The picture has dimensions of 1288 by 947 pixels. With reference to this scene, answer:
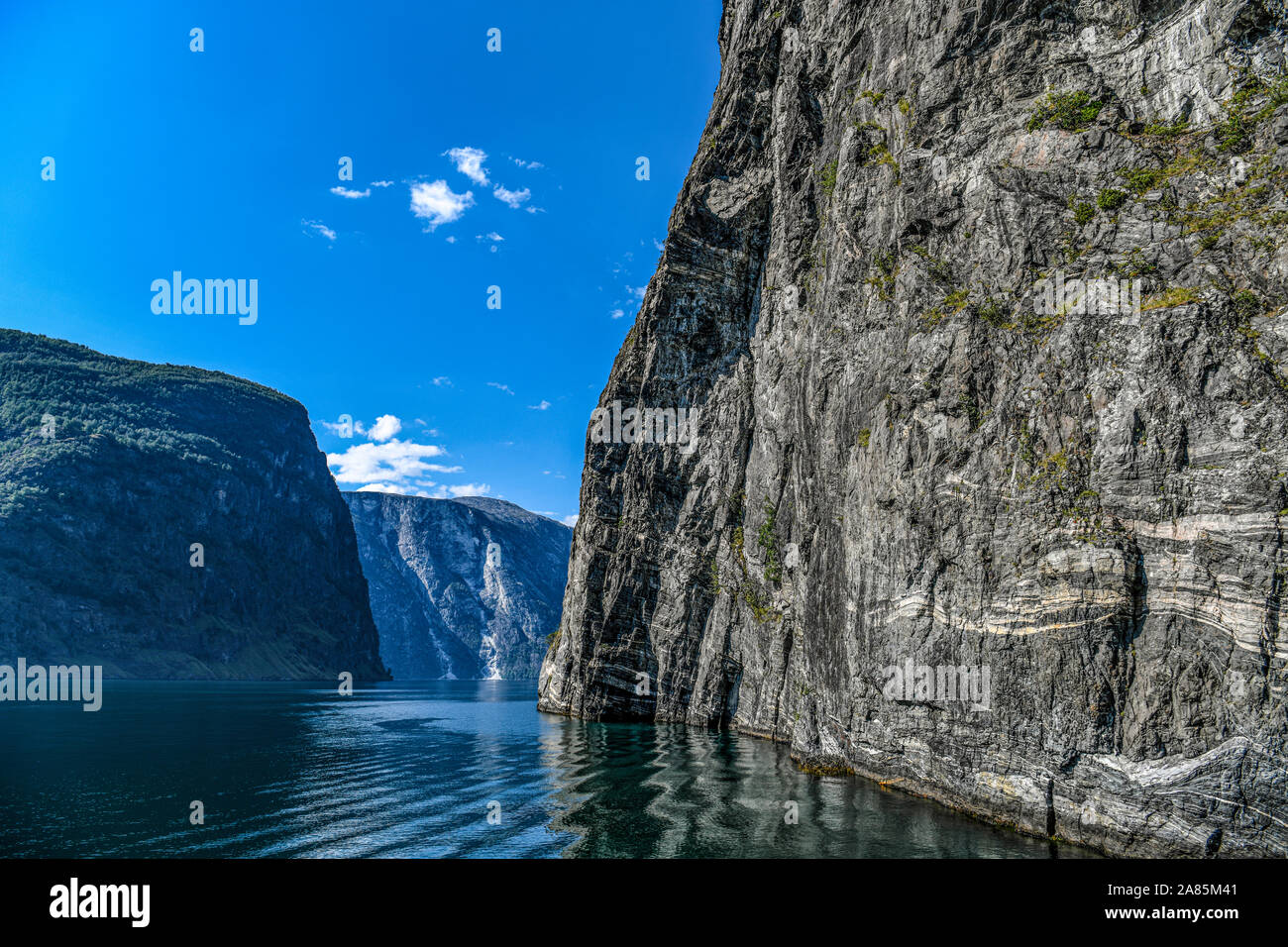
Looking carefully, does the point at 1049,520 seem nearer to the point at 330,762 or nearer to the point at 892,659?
the point at 892,659

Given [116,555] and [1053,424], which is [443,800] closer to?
[1053,424]

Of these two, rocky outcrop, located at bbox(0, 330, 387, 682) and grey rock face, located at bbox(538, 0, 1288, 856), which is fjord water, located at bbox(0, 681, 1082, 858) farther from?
rocky outcrop, located at bbox(0, 330, 387, 682)

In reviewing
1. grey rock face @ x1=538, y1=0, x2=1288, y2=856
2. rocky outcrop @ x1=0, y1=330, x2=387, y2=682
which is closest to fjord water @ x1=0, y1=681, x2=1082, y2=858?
grey rock face @ x1=538, y1=0, x2=1288, y2=856

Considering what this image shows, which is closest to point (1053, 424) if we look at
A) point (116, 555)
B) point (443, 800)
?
point (443, 800)

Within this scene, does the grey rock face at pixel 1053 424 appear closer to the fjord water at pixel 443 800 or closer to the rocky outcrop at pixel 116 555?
the fjord water at pixel 443 800

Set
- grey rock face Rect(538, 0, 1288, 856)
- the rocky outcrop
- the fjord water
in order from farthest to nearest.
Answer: the rocky outcrop → the fjord water → grey rock face Rect(538, 0, 1288, 856)
